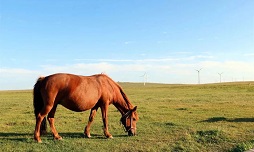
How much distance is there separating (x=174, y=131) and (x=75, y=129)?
159 inches

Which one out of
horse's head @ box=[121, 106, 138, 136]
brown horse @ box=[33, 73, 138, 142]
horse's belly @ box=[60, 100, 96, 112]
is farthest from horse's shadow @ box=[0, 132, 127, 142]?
horse's belly @ box=[60, 100, 96, 112]

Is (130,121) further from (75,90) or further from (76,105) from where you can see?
(75,90)

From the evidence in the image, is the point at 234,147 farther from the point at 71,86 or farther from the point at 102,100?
the point at 71,86

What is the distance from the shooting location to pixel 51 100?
883 centimetres

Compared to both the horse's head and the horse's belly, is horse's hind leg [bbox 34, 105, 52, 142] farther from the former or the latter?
the horse's head

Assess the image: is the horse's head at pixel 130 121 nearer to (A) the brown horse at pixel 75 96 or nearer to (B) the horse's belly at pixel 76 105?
(A) the brown horse at pixel 75 96

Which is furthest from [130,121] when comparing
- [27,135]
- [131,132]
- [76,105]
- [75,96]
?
[27,135]

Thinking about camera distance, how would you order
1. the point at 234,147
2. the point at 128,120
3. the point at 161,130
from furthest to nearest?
the point at 161,130, the point at 128,120, the point at 234,147

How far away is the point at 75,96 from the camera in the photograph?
363 inches

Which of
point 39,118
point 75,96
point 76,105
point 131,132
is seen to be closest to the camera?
point 39,118

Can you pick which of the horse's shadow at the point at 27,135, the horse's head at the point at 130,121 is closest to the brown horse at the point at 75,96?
the horse's head at the point at 130,121

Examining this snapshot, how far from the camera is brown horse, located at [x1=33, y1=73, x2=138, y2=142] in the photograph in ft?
29.1

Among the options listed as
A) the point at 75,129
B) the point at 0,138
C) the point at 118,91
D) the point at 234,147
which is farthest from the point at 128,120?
the point at 0,138

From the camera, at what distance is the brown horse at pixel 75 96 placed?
29.1 feet
